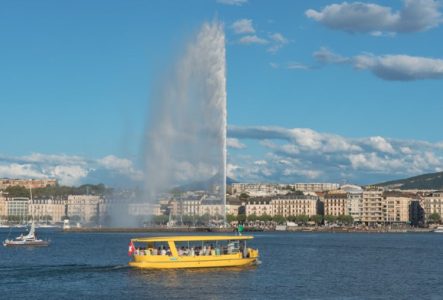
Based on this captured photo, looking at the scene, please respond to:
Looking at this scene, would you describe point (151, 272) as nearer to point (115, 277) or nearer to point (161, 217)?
point (115, 277)

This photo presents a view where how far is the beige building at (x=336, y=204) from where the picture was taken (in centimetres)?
18225

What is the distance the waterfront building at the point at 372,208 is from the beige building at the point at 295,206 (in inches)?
462

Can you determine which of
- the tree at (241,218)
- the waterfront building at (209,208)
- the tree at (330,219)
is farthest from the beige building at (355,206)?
the waterfront building at (209,208)

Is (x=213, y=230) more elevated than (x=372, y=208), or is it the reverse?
(x=372, y=208)

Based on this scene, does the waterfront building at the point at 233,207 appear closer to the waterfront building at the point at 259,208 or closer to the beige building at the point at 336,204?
the waterfront building at the point at 259,208

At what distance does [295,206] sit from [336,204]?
9.35 metres

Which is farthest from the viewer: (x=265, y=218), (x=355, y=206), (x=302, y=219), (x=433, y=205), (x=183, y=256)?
(x=433, y=205)

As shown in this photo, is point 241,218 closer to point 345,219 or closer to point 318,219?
point 318,219

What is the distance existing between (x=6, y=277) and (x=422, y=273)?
75.6ft

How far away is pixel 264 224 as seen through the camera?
176625 millimetres

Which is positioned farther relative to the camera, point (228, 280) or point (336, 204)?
point (336, 204)

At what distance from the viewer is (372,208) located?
181750 mm

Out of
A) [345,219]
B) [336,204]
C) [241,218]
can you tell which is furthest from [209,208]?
[345,219]

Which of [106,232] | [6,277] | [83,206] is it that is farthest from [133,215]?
[6,277]
